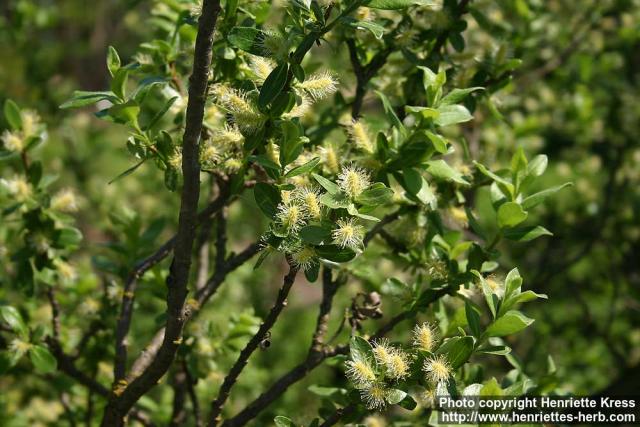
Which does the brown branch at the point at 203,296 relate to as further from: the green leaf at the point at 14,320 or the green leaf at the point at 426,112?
the green leaf at the point at 426,112

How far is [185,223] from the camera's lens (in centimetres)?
132

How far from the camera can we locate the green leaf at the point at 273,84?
4.04ft

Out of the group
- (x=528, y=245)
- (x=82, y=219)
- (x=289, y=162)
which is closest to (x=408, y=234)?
(x=289, y=162)

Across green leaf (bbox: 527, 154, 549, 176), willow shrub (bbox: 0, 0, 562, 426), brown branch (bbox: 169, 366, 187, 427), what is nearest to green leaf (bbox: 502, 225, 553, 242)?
willow shrub (bbox: 0, 0, 562, 426)

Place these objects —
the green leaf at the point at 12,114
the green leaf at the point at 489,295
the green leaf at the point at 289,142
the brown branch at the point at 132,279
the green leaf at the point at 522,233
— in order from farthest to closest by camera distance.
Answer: the green leaf at the point at 12,114 < the brown branch at the point at 132,279 < the green leaf at the point at 522,233 < the green leaf at the point at 489,295 < the green leaf at the point at 289,142

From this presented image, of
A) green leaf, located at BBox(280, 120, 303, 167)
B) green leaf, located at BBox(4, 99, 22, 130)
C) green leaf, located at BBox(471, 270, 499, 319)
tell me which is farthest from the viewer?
green leaf, located at BBox(4, 99, 22, 130)

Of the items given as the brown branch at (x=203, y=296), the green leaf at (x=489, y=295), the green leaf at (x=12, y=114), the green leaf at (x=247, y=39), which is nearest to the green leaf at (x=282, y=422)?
the brown branch at (x=203, y=296)

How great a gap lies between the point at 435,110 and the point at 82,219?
3628 mm

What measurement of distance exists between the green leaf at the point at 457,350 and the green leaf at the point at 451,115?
0.44 metres

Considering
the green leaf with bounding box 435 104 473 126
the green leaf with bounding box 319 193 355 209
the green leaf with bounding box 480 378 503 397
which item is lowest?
the green leaf with bounding box 480 378 503 397

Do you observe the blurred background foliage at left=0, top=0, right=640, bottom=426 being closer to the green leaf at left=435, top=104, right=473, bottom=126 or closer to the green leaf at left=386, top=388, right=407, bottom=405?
the green leaf at left=435, top=104, right=473, bottom=126

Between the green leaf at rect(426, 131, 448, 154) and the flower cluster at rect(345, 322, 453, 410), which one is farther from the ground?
the green leaf at rect(426, 131, 448, 154)

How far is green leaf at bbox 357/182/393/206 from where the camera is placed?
1271 millimetres

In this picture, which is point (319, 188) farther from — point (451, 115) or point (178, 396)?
point (178, 396)
